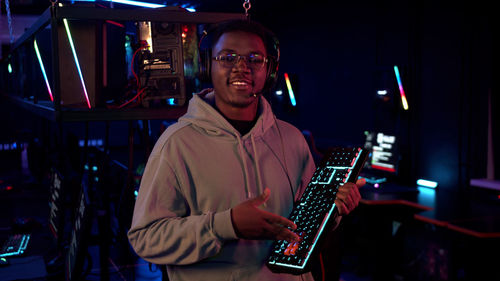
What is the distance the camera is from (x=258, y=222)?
103cm

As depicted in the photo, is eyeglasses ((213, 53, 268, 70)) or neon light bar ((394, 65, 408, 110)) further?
neon light bar ((394, 65, 408, 110))

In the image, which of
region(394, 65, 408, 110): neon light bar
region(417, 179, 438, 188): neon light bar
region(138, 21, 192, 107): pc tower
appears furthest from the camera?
region(394, 65, 408, 110): neon light bar

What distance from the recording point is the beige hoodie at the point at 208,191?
112 centimetres

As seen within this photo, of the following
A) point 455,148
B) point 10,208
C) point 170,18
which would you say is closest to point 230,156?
point 170,18

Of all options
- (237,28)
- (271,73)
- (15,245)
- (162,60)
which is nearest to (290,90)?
(15,245)

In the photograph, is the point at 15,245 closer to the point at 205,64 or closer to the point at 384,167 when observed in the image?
the point at 205,64

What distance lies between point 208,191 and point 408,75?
4.25 meters

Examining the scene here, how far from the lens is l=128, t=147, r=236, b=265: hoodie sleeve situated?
3.59 feet

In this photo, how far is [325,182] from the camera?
1.32 meters

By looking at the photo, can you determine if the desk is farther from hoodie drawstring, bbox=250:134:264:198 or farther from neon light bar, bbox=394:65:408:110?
hoodie drawstring, bbox=250:134:264:198

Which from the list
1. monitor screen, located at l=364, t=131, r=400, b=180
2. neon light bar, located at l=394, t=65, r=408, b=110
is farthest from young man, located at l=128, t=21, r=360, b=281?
neon light bar, located at l=394, t=65, r=408, b=110

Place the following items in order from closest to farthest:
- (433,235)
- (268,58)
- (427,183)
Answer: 1. (268,58)
2. (433,235)
3. (427,183)

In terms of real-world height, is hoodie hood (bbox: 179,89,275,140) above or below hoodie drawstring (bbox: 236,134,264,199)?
above

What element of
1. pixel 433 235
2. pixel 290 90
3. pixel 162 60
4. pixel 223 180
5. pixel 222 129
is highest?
pixel 162 60
